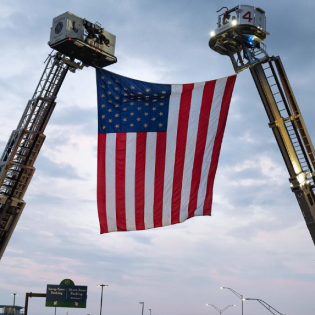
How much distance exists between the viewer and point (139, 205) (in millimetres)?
23656

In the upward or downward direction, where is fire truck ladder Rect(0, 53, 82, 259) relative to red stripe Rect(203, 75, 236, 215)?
upward

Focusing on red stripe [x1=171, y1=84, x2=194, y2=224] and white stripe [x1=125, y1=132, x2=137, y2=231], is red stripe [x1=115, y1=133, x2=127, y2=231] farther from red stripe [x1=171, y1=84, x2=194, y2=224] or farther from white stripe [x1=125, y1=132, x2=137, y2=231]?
red stripe [x1=171, y1=84, x2=194, y2=224]

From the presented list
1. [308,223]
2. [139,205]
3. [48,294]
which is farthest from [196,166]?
[48,294]

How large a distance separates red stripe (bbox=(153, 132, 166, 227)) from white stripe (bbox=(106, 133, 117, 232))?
1.96 meters

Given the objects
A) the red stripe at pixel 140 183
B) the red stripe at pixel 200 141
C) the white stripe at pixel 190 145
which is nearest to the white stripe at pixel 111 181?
the red stripe at pixel 140 183

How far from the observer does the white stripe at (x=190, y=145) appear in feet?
74.5

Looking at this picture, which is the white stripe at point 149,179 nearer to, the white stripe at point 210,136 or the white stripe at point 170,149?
the white stripe at point 170,149

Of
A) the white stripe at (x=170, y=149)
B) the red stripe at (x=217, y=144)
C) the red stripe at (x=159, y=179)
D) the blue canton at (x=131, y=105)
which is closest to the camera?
the red stripe at (x=217, y=144)

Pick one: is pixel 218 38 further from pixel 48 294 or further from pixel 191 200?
pixel 48 294

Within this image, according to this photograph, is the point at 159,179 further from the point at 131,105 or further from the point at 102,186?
the point at 131,105

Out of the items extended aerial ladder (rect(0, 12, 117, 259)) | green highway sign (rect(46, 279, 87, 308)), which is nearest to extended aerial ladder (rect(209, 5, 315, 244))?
extended aerial ladder (rect(0, 12, 117, 259))

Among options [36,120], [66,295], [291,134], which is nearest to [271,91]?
[291,134]

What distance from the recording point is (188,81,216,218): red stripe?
2262 centimetres

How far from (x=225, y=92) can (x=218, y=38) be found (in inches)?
157
